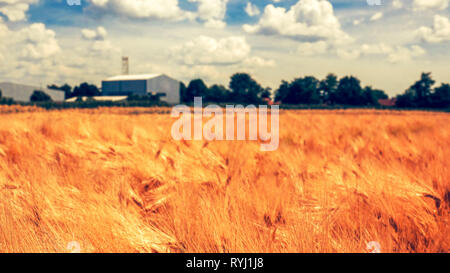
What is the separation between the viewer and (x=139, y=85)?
69.1 metres

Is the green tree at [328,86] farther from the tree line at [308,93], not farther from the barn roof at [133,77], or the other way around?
the barn roof at [133,77]

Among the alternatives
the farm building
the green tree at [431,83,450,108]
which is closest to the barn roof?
the farm building

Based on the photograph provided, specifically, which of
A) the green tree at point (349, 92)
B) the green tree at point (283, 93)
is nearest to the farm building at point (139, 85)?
the green tree at point (283, 93)

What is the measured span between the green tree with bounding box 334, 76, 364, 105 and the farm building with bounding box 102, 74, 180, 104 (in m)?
36.0

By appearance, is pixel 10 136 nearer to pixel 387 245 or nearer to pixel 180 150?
pixel 180 150

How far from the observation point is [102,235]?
1.34m

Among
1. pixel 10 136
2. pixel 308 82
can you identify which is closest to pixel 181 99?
pixel 308 82

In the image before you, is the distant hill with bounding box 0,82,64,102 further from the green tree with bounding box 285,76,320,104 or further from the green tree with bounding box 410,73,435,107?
the green tree with bounding box 410,73,435,107

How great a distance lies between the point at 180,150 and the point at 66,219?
1736 millimetres

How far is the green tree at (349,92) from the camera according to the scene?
65.2 meters

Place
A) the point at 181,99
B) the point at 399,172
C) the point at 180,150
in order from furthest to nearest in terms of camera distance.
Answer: the point at 181,99, the point at 180,150, the point at 399,172
